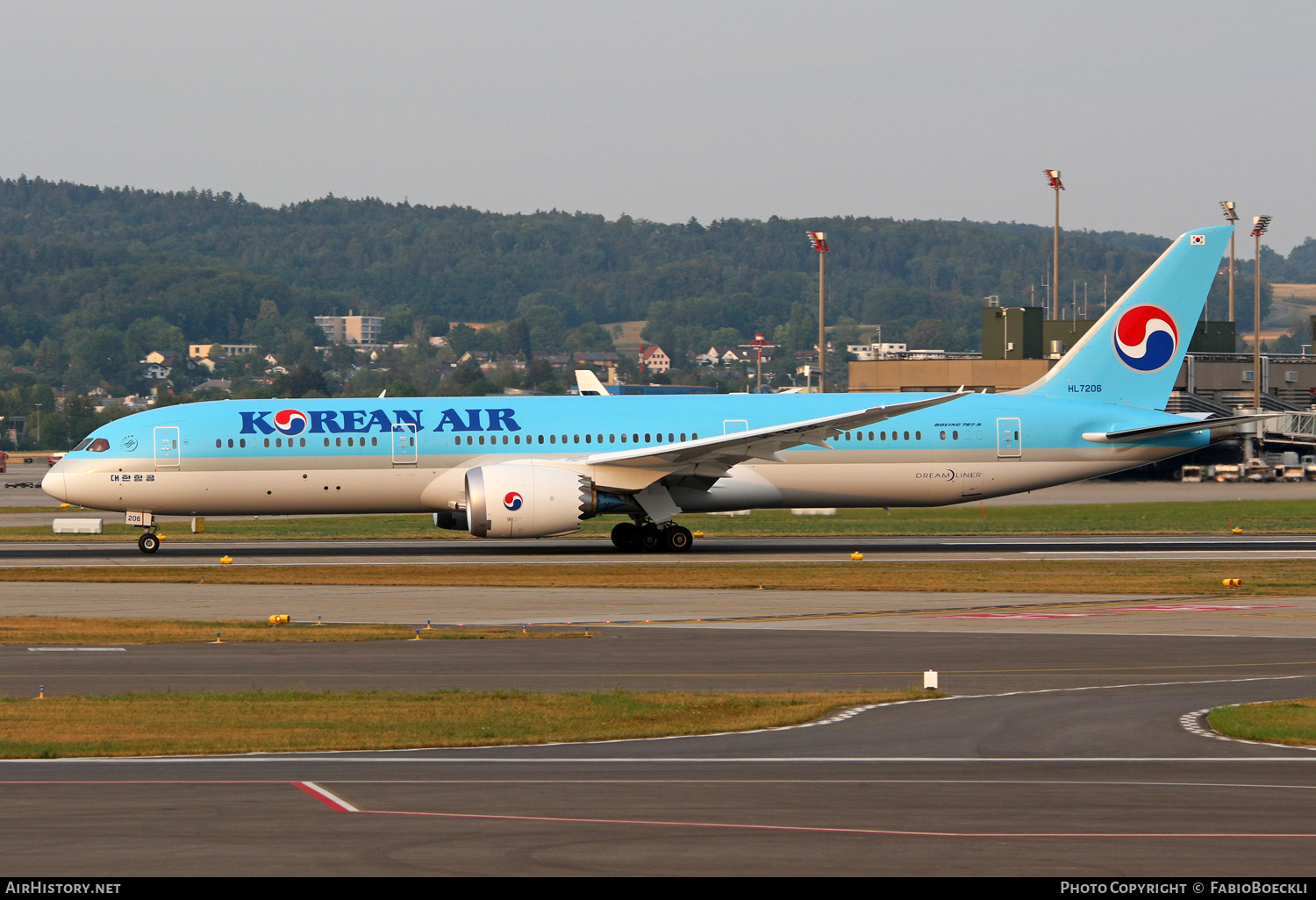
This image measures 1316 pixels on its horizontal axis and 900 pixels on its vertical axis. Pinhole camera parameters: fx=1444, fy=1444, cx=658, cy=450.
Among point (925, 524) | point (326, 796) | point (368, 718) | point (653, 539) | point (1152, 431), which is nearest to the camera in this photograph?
point (326, 796)

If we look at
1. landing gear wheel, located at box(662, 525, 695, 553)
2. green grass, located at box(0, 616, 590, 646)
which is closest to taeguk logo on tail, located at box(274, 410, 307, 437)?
landing gear wheel, located at box(662, 525, 695, 553)

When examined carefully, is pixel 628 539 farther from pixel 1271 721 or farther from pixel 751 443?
pixel 1271 721

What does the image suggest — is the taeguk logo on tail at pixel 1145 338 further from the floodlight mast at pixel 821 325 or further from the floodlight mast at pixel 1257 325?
the floodlight mast at pixel 1257 325

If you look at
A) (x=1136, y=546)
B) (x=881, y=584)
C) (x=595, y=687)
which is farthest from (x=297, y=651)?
(x=1136, y=546)

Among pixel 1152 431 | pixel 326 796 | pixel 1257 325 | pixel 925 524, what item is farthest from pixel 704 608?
pixel 1257 325

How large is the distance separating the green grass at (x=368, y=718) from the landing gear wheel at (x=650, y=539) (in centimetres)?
2106

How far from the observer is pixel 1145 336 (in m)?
42.8

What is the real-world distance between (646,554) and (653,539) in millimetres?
464

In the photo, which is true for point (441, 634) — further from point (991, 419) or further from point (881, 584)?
point (991, 419)

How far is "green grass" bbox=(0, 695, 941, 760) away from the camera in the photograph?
15.4 m

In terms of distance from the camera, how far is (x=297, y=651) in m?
22.6

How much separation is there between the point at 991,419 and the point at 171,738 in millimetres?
29729

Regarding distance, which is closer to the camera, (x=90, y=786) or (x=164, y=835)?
(x=164, y=835)

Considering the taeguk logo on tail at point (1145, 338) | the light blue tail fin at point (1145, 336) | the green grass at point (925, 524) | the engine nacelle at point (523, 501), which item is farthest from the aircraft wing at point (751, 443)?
the green grass at point (925, 524)
